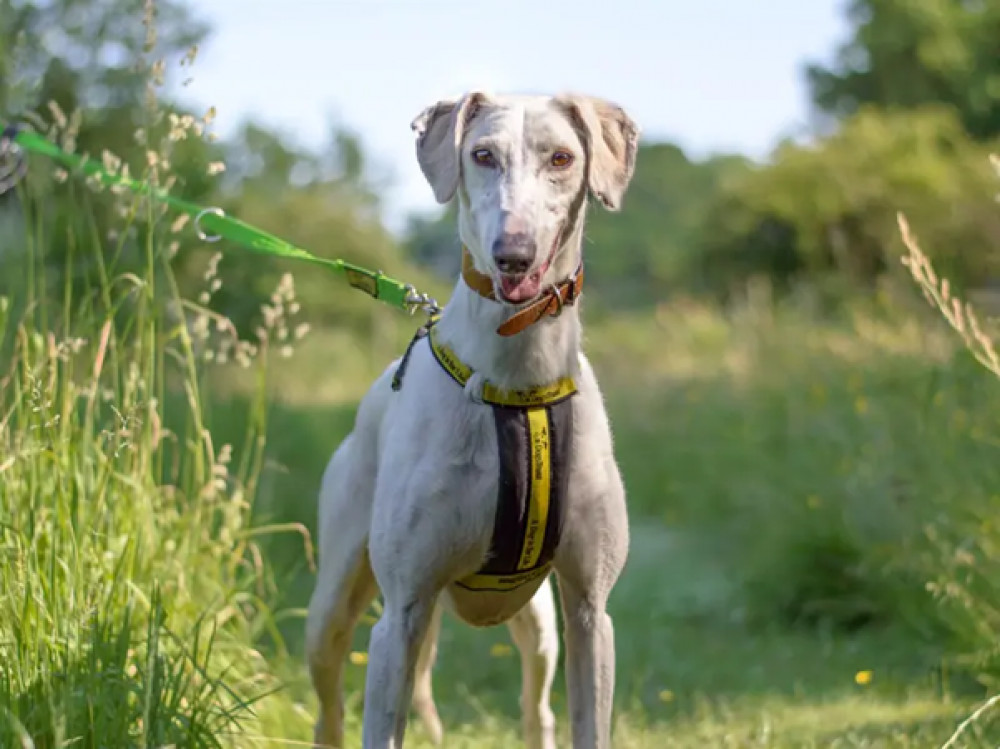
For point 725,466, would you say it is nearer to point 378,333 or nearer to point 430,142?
point 430,142

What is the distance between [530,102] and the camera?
124 inches

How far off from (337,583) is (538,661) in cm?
74

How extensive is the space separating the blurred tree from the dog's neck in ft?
→ 72.1

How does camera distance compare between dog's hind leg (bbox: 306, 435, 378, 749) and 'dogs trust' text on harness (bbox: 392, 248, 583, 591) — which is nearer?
'dogs trust' text on harness (bbox: 392, 248, 583, 591)

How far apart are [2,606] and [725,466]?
23.4 ft

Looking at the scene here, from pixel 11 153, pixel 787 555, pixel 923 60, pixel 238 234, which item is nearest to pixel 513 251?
pixel 238 234

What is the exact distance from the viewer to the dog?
3107 millimetres

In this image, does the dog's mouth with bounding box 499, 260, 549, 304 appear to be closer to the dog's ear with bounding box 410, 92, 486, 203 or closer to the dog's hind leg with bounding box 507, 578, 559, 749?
the dog's ear with bounding box 410, 92, 486, 203

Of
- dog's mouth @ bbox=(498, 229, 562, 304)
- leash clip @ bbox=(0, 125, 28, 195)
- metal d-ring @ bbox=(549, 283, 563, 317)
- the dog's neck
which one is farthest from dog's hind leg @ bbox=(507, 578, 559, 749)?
leash clip @ bbox=(0, 125, 28, 195)

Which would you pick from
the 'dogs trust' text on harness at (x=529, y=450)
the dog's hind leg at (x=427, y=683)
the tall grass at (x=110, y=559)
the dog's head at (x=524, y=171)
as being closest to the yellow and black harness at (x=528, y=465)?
the 'dogs trust' text on harness at (x=529, y=450)

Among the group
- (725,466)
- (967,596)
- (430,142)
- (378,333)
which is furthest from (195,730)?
(378,333)

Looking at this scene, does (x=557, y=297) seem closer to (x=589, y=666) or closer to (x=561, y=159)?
(x=561, y=159)

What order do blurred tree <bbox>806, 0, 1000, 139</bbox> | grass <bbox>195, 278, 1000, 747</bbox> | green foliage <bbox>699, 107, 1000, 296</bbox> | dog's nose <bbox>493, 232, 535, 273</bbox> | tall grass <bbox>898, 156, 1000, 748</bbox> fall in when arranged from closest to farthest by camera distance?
dog's nose <bbox>493, 232, 535, 273</bbox> → tall grass <bbox>898, 156, 1000, 748</bbox> → grass <bbox>195, 278, 1000, 747</bbox> → green foliage <bbox>699, 107, 1000, 296</bbox> → blurred tree <bbox>806, 0, 1000, 139</bbox>

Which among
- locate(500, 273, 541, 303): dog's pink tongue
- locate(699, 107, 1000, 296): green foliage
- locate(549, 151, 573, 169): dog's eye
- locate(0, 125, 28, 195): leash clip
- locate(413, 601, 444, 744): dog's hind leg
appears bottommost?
locate(413, 601, 444, 744): dog's hind leg
